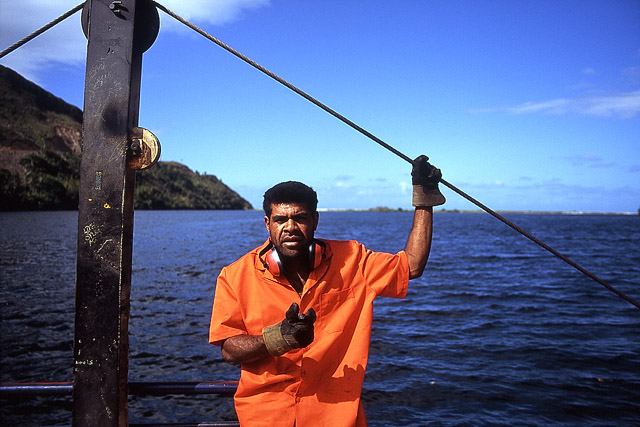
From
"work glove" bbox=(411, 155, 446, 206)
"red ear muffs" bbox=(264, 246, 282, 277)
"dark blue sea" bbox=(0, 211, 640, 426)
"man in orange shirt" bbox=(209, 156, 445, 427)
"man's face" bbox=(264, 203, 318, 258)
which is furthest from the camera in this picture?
"dark blue sea" bbox=(0, 211, 640, 426)

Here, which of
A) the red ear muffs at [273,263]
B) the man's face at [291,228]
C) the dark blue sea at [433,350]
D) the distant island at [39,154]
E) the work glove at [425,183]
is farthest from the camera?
the distant island at [39,154]

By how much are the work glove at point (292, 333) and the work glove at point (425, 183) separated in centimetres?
123

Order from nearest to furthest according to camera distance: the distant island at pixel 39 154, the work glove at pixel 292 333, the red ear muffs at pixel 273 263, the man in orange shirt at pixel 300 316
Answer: the work glove at pixel 292 333, the man in orange shirt at pixel 300 316, the red ear muffs at pixel 273 263, the distant island at pixel 39 154

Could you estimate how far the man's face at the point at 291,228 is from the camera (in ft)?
9.14

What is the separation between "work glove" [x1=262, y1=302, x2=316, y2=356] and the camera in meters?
2.29

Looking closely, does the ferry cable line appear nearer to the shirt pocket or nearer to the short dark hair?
the short dark hair

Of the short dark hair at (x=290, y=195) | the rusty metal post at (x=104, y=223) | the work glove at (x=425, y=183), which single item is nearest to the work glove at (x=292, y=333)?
the short dark hair at (x=290, y=195)

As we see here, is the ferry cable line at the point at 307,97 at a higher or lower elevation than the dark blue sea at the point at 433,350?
higher

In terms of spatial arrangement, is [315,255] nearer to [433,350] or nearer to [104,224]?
[104,224]

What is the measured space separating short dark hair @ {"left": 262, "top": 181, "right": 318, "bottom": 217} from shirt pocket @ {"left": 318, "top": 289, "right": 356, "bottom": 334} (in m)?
0.59

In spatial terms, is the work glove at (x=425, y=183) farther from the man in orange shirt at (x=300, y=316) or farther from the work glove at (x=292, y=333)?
the work glove at (x=292, y=333)

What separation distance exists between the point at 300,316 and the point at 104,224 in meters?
1.29

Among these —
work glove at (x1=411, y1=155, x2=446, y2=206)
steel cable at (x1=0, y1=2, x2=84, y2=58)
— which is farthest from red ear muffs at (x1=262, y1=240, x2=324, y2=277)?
steel cable at (x1=0, y1=2, x2=84, y2=58)

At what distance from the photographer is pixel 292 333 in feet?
7.54
